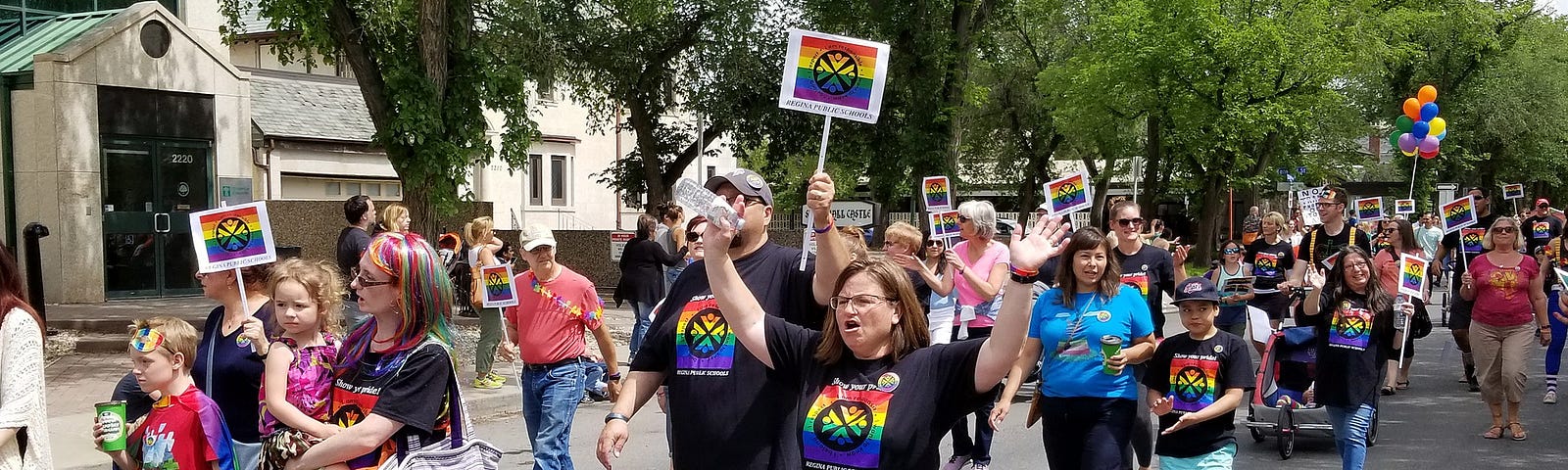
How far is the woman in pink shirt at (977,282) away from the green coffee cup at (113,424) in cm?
455

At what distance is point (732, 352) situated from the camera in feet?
14.0

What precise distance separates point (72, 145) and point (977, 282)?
13.5 metres

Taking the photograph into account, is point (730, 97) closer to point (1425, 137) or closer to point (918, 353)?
point (1425, 137)

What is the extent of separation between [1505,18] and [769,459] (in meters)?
49.2

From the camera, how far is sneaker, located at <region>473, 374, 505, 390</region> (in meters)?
11.8

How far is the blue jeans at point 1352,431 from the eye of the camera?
700cm

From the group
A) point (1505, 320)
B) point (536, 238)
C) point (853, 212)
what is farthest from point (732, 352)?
→ point (853, 212)

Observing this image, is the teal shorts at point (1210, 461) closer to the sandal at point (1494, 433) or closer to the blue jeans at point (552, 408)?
the blue jeans at point (552, 408)

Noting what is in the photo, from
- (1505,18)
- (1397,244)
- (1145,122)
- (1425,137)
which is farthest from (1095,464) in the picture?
(1505,18)

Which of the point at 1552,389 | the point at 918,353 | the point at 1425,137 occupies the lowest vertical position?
the point at 1552,389

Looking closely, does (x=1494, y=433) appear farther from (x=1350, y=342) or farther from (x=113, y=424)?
(x=113, y=424)

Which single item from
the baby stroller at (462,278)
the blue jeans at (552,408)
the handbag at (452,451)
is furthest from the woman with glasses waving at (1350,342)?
the baby stroller at (462,278)

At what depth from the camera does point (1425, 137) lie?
1858cm

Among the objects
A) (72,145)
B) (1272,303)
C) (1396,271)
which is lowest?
(1272,303)
